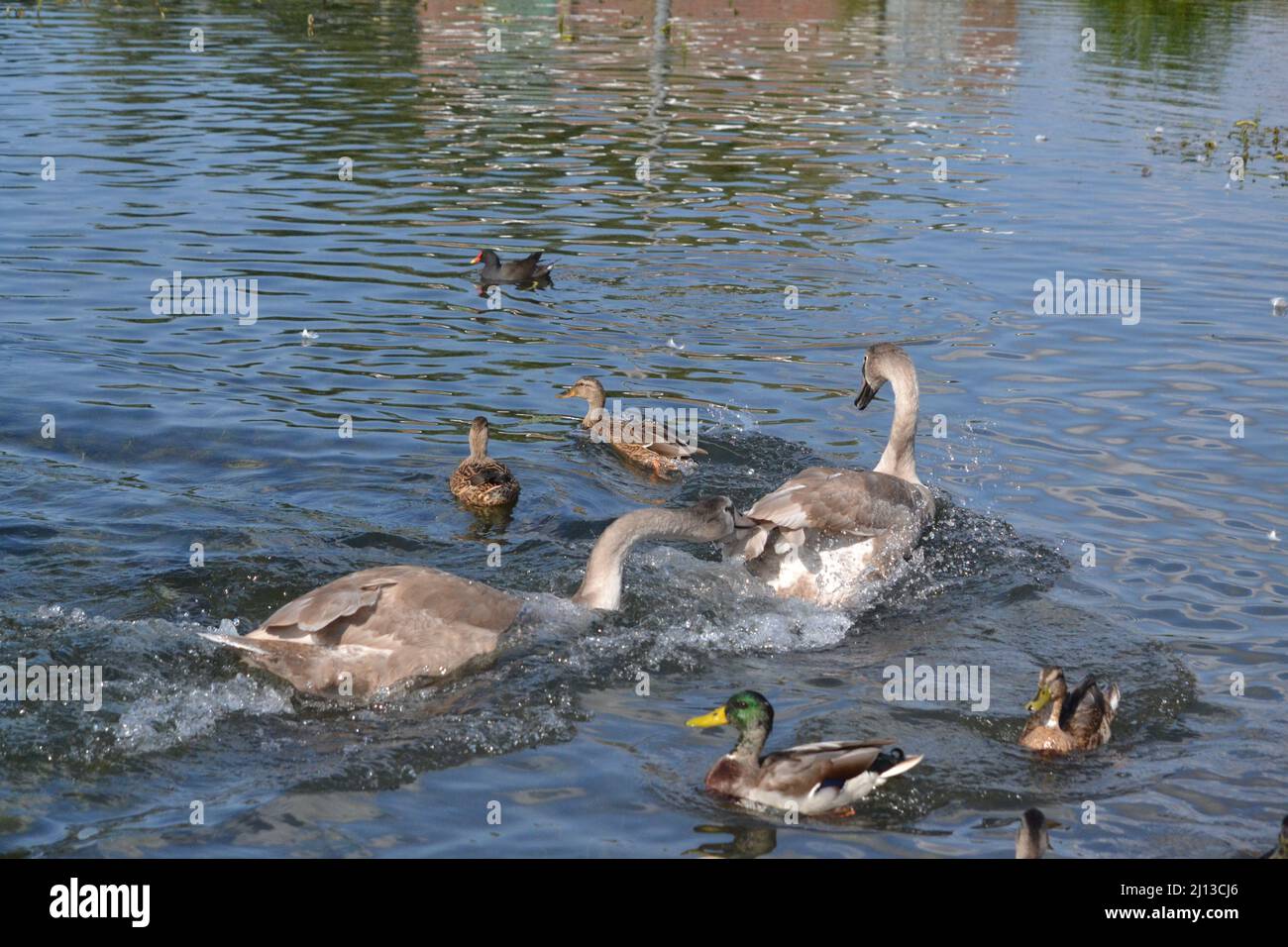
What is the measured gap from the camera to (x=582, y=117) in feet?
100

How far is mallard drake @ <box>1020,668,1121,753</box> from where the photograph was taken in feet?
27.4

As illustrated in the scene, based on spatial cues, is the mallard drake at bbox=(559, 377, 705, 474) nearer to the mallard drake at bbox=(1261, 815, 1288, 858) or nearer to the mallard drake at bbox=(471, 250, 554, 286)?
the mallard drake at bbox=(471, 250, 554, 286)

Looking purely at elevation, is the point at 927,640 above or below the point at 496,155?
below

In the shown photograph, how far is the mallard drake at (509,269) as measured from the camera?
18359mm

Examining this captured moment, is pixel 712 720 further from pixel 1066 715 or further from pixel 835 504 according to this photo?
pixel 835 504

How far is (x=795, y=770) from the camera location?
25.1 ft

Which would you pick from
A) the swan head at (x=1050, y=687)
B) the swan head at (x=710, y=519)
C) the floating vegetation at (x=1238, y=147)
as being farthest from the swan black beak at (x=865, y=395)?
the floating vegetation at (x=1238, y=147)

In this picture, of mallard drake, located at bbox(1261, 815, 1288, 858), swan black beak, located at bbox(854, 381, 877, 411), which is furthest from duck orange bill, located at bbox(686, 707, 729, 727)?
swan black beak, located at bbox(854, 381, 877, 411)

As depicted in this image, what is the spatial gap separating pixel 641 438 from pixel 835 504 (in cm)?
299

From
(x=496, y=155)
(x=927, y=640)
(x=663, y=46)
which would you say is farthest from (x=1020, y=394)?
(x=663, y=46)

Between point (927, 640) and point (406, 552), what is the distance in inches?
154

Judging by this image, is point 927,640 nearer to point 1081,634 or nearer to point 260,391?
point 1081,634

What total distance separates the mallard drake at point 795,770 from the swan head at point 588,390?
6.55 meters

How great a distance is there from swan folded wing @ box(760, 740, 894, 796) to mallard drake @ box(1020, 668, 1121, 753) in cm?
132
